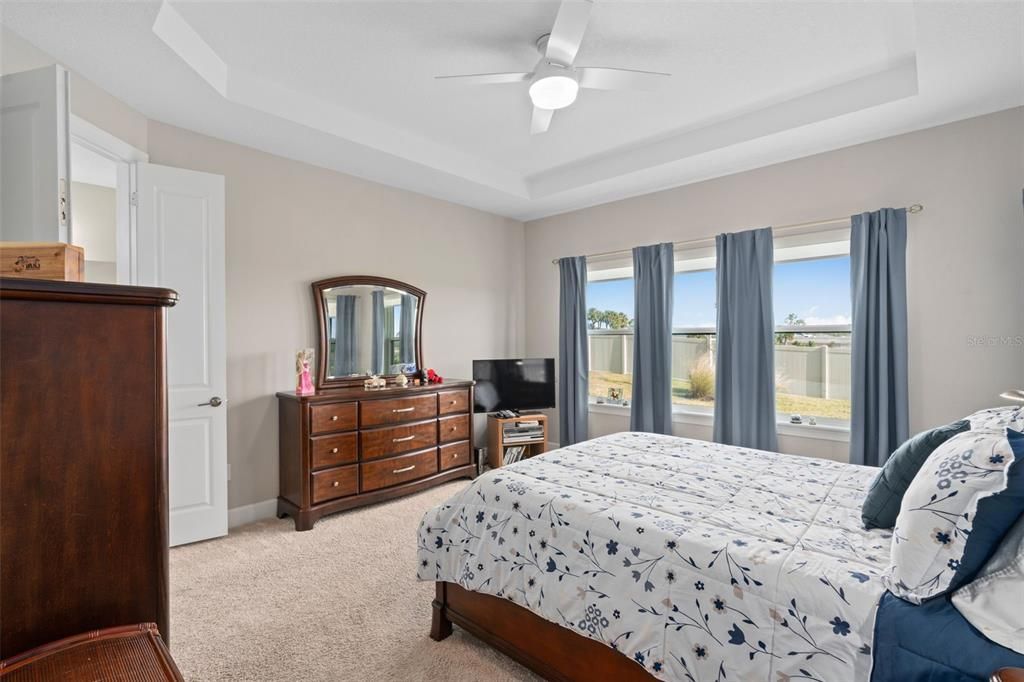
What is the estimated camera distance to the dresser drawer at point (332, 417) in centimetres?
340

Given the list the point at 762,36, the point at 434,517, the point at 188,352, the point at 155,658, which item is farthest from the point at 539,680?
the point at 762,36

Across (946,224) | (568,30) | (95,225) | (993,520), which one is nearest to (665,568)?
(993,520)

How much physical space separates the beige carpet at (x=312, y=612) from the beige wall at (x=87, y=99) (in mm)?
2532

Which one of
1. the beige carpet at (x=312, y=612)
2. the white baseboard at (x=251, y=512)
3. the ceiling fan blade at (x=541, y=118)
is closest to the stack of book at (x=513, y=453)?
the beige carpet at (x=312, y=612)

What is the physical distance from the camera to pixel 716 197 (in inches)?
160

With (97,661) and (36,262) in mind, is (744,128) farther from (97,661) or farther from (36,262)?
(97,661)

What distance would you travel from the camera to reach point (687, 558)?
151 centimetres

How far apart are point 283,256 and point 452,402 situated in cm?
180

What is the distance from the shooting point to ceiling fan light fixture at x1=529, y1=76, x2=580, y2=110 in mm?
2473

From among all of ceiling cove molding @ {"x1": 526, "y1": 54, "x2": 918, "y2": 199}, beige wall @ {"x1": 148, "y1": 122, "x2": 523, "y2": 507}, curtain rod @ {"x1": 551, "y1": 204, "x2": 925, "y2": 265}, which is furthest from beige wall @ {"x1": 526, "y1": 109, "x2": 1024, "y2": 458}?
beige wall @ {"x1": 148, "y1": 122, "x2": 523, "y2": 507}

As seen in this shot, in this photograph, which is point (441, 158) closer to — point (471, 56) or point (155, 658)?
point (471, 56)

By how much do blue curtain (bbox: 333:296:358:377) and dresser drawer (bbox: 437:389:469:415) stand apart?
76cm

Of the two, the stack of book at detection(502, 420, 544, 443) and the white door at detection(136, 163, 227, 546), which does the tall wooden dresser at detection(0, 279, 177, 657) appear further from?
the stack of book at detection(502, 420, 544, 443)

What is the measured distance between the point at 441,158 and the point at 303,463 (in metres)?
2.56
